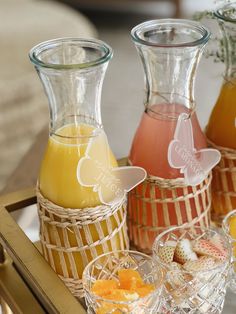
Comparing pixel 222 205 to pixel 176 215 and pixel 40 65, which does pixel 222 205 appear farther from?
pixel 40 65

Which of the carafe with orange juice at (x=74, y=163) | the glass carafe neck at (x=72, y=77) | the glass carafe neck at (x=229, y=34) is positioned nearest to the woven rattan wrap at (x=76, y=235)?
the carafe with orange juice at (x=74, y=163)

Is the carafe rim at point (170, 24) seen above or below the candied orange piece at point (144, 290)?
above

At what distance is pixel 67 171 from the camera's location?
72 cm

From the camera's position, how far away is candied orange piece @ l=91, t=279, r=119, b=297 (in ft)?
2.29

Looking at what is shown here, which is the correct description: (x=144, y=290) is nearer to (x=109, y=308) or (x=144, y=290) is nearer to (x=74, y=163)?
(x=109, y=308)

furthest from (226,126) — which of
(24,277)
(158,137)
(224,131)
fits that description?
(24,277)

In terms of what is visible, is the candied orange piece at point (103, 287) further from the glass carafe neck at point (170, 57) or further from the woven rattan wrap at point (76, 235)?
the glass carafe neck at point (170, 57)

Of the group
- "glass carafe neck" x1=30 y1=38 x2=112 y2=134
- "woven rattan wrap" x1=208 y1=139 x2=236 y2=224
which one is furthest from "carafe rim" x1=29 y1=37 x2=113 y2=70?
"woven rattan wrap" x1=208 y1=139 x2=236 y2=224

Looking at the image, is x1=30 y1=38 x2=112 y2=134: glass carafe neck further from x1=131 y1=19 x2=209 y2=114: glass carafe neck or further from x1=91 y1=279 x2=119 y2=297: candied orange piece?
x1=91 y1=279 x2=119 y2=297: candied orange piece

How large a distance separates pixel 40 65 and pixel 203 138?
0.25m

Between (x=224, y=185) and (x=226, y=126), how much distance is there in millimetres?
86

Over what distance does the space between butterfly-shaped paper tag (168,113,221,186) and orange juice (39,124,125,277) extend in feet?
0.34

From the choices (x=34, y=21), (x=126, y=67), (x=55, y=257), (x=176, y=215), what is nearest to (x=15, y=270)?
(x=55, y=257)

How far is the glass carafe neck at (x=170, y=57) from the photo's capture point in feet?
2.43
